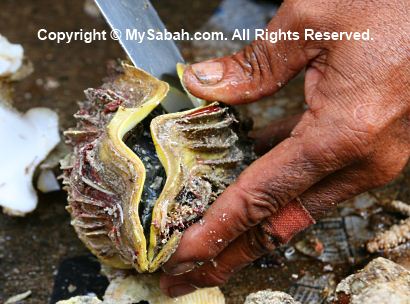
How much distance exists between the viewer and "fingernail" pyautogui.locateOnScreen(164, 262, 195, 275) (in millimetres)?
2193

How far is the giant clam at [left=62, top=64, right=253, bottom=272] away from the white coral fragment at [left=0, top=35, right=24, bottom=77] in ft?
1.69

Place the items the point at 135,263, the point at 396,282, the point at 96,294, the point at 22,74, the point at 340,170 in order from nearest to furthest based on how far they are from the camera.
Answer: the point at 396,282, the point at 135,263, the point at 340,170, the point at 96,294, the point at 22,74

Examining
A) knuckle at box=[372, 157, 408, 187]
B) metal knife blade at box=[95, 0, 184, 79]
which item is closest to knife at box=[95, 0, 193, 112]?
metal knife blade at box=[95, 0, 184, 79]

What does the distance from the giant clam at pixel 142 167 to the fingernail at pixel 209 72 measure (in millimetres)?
101

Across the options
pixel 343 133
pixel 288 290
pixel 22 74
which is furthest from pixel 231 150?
pixel 22 74

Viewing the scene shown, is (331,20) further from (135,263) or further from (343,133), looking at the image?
(135,263)

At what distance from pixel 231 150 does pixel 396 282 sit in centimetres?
75

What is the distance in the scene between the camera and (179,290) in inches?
93.8

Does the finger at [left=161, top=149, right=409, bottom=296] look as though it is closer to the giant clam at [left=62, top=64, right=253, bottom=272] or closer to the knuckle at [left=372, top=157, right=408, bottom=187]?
the knuckle at [left=372, top=157, right=408, bottom=187]

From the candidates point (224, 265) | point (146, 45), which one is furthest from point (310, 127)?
point (146, 45)

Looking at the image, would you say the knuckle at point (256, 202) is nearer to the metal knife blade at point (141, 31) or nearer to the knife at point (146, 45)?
the knife at point (146, 45)

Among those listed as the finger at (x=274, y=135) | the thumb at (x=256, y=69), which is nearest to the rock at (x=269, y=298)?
the thumb at (x=256, y=69)

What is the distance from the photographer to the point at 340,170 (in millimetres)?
2186

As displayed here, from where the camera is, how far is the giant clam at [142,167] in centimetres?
201
